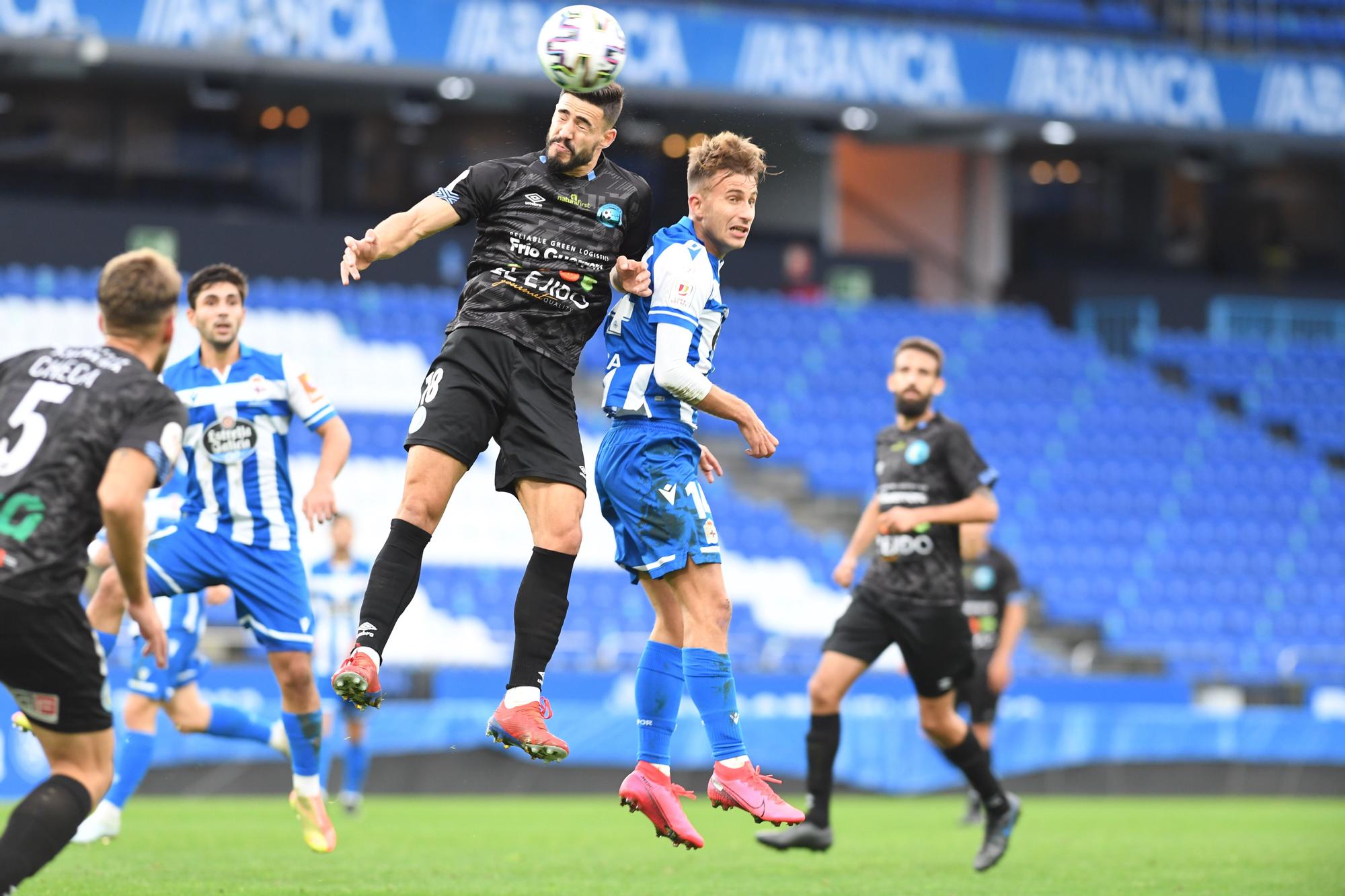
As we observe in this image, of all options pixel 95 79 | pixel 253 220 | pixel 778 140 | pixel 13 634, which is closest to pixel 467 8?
pixel 253 220

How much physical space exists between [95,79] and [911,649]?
18.3 metres

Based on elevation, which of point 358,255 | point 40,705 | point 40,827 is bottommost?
point 40,827

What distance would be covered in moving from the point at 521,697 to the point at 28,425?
209cm

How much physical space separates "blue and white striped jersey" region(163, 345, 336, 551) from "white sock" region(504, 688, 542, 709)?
2.48 meters

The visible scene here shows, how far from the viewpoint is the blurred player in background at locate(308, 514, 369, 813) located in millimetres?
12547

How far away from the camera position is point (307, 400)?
27.9 feet

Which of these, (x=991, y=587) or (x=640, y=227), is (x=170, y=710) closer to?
(x=640, y=227)

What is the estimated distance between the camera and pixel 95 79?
934 inches

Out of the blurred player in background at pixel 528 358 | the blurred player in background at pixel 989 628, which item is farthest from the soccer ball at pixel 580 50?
the blurred player in background at pixel 989 628

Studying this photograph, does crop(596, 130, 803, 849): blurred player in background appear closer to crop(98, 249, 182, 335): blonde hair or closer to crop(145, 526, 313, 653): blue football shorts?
crop(98, 249, 182, 335): blonde hair

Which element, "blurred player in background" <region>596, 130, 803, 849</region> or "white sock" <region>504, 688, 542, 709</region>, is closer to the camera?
"white sock" <region>504, 688, 542, 709</region>

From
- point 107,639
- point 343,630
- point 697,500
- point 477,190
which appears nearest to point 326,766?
point 343,630

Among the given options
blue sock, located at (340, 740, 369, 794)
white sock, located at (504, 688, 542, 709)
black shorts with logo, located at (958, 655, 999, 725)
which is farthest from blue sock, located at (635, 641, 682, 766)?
black shorts with logo, located at (958, 655, 999, 725)

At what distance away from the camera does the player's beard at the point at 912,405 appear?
30.5ft
